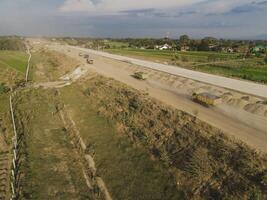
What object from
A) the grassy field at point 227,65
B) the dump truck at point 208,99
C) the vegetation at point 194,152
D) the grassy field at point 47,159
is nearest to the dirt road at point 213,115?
the dump truck at point 208,99

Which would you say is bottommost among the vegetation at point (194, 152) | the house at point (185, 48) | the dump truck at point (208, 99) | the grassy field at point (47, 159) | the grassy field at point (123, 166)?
the house at point (185, 48)

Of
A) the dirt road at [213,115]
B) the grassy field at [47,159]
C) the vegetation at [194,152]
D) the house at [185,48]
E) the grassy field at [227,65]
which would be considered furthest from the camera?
the house at [185,48]

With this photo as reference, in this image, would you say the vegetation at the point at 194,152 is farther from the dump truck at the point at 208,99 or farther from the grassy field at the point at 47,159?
the grassy field at the point at 47,159

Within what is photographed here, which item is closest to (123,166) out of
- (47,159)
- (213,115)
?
(47,159)

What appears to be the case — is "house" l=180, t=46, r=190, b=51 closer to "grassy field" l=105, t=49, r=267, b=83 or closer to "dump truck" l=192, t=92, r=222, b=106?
"grassy field" l=105, t=49, r=267, b=83

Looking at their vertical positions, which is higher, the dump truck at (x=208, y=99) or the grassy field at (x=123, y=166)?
the dump truck at (x=208, y=99)

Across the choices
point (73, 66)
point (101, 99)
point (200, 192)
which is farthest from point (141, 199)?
point (73, 66)

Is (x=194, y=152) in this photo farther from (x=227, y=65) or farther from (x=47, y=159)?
(x=227, y=65)
